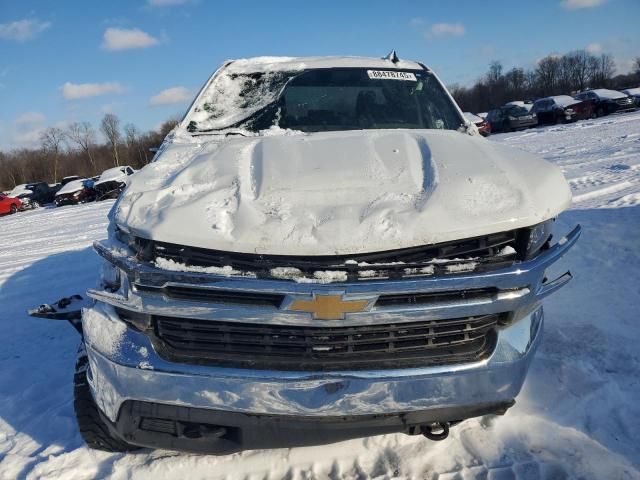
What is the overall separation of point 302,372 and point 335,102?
7.30 feet

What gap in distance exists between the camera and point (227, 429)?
1842mm

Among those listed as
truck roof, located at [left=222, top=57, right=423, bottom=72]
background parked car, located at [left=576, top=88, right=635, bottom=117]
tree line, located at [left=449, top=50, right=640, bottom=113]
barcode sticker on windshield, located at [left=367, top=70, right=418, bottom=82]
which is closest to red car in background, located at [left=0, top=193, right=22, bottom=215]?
truck roof, located at [left=222, top=57, right=423, bottom=72]

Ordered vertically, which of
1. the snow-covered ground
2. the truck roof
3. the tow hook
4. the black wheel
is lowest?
the snow-covered ground

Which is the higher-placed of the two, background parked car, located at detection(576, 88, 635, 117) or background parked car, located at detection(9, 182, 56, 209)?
background parked car, located at detection(576, 88, 635, 117)

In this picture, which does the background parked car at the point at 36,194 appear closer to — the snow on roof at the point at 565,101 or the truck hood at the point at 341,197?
the truck hood at the point at 341,197

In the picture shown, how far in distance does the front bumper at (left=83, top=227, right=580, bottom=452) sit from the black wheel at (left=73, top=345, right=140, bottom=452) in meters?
0.30

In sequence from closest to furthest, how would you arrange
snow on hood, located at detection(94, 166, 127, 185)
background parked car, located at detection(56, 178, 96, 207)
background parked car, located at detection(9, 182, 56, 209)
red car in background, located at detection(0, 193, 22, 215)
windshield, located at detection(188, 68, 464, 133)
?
windshield, located at detection(188, 68, 464, 133), snow on hood, located at detection(94, 166, 127, 185), background parked car, located at detection(56, 178, 96, 207), red car in background, located at detection(0, 193, 22, 215), background parked car, located at detection(9, 182, 56, 209)

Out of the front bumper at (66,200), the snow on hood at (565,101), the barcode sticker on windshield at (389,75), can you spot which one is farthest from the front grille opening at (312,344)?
the snow on hood at (565,101)

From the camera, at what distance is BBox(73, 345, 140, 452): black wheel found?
2121 millimetres

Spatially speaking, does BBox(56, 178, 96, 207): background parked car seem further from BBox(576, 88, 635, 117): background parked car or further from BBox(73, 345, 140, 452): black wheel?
BBox(576, 88, 635, 117): background parked car

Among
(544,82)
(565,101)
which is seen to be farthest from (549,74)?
(565,101)

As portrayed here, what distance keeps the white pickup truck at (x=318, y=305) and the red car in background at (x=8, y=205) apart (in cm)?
2537

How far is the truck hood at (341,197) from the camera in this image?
173 centimetres

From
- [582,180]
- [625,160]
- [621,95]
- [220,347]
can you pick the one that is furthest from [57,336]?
[621,95]
